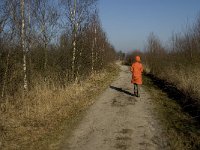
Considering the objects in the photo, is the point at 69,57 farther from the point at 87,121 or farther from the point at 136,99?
the point at 87,121

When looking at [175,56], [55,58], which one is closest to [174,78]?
[175,56]

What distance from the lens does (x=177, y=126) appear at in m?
8.34

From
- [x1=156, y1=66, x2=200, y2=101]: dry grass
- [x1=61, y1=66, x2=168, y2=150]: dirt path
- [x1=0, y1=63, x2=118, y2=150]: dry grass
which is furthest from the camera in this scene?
[x1=156, y1=66, x2=200, y2=101]: dry grass

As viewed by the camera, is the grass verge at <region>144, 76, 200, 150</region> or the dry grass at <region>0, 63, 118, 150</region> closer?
the grass verge at <region>144, 76, 200, 150</region>

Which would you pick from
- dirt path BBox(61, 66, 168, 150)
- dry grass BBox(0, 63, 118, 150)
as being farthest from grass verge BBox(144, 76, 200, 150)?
dry grass BBox(0, 63, 118, 150)

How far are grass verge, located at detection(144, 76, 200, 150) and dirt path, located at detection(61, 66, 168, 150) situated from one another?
30cm

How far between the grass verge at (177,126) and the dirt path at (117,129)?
301mm

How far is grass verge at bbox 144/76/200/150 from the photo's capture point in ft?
22.3

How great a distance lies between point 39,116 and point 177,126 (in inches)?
165

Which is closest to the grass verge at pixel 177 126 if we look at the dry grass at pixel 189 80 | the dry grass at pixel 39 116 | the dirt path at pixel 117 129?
the dirt path at pixel 117 129

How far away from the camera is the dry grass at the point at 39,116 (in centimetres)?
706

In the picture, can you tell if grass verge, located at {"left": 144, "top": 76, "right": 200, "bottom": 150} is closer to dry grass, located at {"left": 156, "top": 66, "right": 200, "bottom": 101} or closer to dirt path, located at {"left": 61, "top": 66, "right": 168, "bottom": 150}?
dirt path, located at {"left": 61, "top": 66, "right": 168, "bottom": 150}

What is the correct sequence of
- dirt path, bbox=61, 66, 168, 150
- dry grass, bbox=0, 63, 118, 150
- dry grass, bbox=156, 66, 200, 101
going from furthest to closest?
dry grass, bbox=156, 66, 200, 101 < dry grass, bbox=0, 63, 118, 150 < dirt path, bbox=61, 66, 168, 150

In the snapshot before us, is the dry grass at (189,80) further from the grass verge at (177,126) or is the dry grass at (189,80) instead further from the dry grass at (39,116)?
the dry grass at (39,116)
